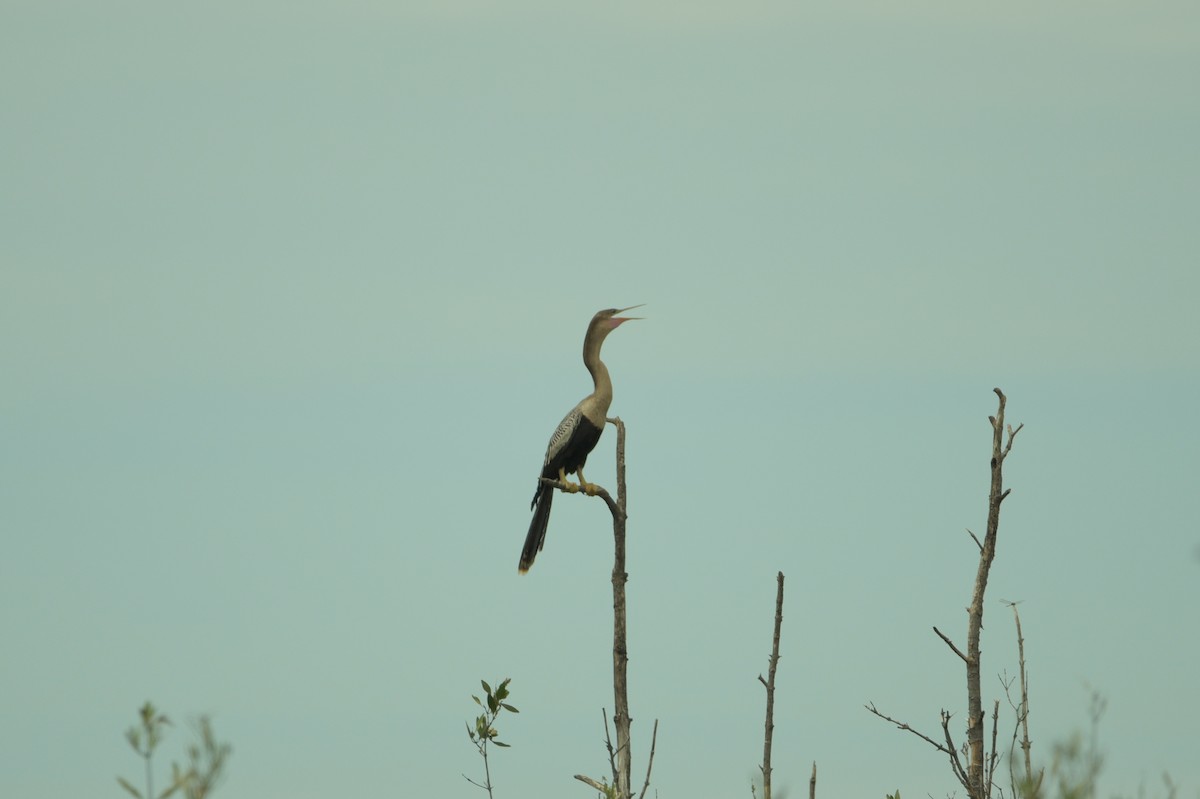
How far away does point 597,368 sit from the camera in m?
12.0

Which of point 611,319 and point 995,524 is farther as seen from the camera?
point 611,319

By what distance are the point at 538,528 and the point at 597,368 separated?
176 centimetres

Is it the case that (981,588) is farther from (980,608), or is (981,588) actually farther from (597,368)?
(597,368)

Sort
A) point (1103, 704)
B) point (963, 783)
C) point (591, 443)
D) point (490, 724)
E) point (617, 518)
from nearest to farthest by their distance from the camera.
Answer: point (1103, 704)
point (963, 783)
point (490, 724)
point (617, 518)
point (591, 443)

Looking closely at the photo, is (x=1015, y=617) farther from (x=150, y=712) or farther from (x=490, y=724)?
(x=150, y=712)

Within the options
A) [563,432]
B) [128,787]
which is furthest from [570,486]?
[128,787]

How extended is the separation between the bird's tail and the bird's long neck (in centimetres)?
114

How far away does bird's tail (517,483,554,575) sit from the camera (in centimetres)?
1252

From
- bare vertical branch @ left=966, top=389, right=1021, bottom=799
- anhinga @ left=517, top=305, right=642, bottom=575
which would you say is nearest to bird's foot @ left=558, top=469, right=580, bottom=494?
anhinga @ left=517, top=305, right=642, bottom=575

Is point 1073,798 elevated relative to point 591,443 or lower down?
lower down

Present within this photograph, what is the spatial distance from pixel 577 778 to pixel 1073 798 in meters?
6.61

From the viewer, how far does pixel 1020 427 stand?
9.09m

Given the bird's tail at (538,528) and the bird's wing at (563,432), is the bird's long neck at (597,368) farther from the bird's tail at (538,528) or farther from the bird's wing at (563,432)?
the bird's tail at (538,528)

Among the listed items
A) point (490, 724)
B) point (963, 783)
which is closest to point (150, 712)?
point (963, 783)
